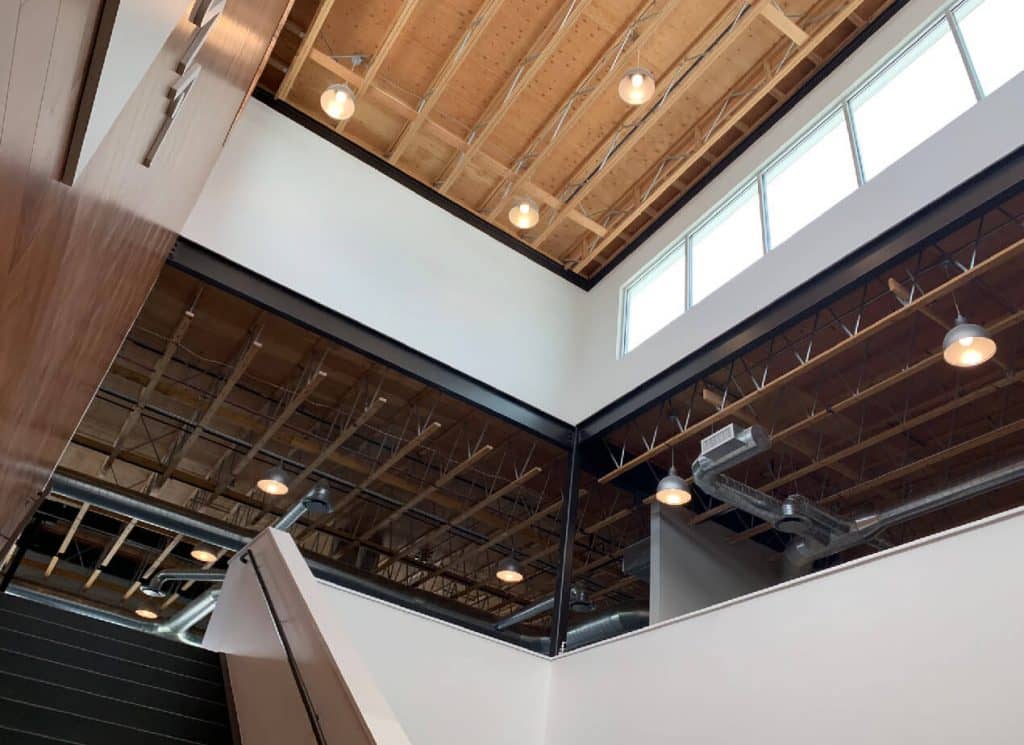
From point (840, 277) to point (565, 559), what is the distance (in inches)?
173

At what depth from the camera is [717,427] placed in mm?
10367

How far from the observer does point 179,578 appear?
1341 cm

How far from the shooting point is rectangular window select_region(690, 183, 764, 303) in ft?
30.3

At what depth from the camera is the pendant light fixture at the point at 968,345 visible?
6621mm

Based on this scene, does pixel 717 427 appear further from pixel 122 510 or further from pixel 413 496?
pixel 122 510

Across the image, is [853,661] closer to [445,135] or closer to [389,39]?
[445,135]

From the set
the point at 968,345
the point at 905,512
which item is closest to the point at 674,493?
the point at 905,512

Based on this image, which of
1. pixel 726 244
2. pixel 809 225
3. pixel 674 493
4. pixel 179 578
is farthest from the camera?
pixel 179 578

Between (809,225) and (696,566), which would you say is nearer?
(809,225)

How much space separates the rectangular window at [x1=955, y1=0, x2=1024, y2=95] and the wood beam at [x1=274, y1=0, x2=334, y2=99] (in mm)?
6523

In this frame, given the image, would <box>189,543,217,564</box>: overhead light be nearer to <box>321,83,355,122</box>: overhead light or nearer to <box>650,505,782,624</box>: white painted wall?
<box>650,505,782,624</box>: white painted wall

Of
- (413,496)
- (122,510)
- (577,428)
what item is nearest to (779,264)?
(577,428)

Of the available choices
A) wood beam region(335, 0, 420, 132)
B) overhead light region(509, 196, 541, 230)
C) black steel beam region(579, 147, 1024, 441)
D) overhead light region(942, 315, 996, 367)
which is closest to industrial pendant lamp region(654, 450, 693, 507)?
black steel beam region(579, 147, 1024, 441)

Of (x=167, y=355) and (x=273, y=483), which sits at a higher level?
(x=167, y=355)
